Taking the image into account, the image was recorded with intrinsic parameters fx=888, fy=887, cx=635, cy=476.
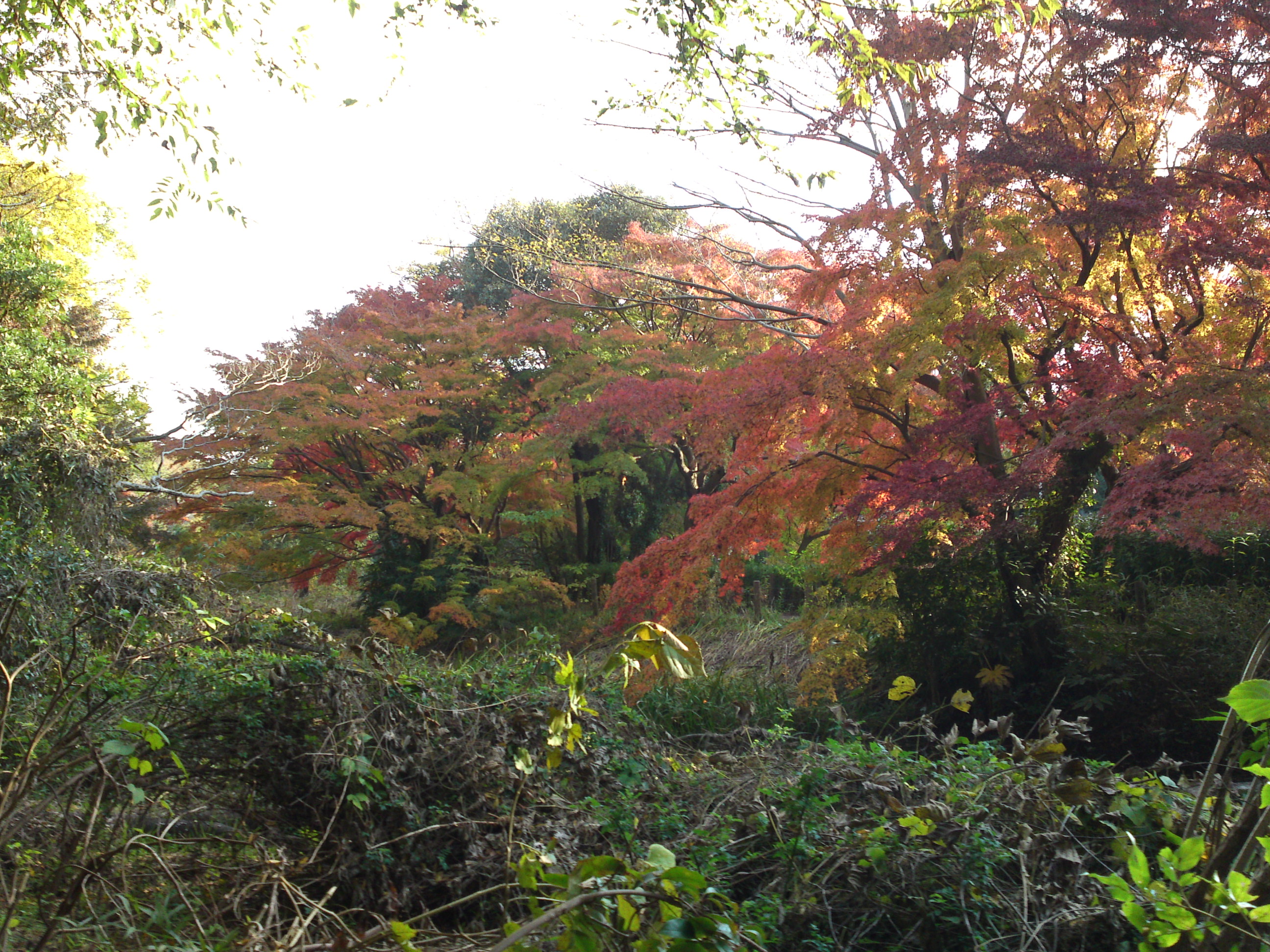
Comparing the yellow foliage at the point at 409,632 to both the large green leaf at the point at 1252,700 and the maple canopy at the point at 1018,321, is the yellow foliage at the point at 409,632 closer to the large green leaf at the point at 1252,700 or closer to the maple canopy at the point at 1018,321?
the maple canopy at the point at 1018,321

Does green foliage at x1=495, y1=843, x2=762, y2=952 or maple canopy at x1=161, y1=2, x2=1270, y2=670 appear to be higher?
maple canopy at x1=161, y1=2, x2=1270, y2=670

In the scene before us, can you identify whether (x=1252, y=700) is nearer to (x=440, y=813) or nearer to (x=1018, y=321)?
(x=440, y=813)

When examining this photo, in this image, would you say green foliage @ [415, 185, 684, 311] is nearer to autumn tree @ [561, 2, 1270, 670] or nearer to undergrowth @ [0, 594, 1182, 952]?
autumn tree @ [561, 2, 1270, 670]

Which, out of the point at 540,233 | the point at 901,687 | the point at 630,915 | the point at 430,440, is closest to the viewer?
the point at 630,915

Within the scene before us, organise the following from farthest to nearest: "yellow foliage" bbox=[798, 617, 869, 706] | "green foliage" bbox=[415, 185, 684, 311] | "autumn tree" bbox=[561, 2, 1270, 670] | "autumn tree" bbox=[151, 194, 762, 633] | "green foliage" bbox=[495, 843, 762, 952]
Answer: "green foliage" bbox=[415, 185, 684, 311]
"autumn tree" bbox=[151, 194, 762, 633]
"yellow foliage" bbox=[798, 617, 869, 706]
"autumn tree" bbox=[561, 2, 1270, 670]
"green foliage" bbox=[495, 843, 762, 952]

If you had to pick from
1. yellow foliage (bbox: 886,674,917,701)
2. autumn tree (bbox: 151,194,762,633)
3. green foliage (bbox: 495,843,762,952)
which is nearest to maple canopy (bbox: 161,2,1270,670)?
yellow foliage (bbox: 886,674,917,701)

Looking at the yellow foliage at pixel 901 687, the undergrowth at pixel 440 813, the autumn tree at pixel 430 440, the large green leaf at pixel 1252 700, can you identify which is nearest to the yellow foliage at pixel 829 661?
the yellow foliage at pixel 901 687

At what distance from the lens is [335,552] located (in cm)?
1251

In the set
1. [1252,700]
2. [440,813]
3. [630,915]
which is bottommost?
[440,813]

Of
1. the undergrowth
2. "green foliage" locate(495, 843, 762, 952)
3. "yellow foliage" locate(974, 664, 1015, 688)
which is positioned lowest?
"yellow foliage" locate(974, 664, 1015, 688)

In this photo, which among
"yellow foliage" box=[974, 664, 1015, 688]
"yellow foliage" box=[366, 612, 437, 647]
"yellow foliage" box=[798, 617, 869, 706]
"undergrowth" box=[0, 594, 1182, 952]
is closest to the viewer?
"undergrowth" box=[0, 594, 1182, 952]

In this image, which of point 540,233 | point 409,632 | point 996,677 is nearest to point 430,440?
point 409,632

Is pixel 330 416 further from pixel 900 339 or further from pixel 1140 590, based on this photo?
pixel 1140 590

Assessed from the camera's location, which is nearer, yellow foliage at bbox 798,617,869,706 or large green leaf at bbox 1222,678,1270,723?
large green leaf at bbox 1222,678,1270,723
